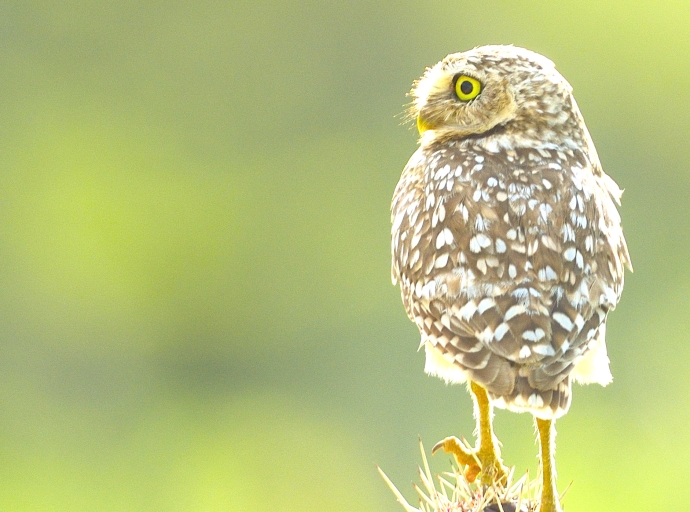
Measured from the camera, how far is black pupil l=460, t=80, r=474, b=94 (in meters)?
3.62

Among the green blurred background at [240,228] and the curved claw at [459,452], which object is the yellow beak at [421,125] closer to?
the curved claw at [459,452]

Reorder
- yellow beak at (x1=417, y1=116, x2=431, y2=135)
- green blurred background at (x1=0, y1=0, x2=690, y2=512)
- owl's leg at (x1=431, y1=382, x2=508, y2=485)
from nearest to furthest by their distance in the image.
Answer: owl's leg at (x1=431, y1=382, x2=508, y2=485) → yellow beak at (x1=417, y1=116, x2=431, y2=135) → green blurred background at (x1=0, y1=0, x2=690, y2=512)

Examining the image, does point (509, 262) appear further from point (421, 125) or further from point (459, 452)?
point (421, 125)

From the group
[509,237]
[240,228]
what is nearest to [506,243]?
[509,237]

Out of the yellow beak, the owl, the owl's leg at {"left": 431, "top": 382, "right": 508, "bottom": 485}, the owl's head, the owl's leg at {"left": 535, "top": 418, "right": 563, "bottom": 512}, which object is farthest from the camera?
the yellow beak

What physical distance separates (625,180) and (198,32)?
10.2 meters

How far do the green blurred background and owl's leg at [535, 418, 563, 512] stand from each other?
12.3 meters

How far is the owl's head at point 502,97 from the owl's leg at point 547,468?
45.8 inches

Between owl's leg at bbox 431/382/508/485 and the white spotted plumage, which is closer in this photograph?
the white spotted plumage

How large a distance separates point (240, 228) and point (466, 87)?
58.0ft

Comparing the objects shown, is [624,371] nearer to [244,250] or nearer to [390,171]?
[390,171]

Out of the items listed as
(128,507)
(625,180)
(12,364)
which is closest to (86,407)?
(12,364)

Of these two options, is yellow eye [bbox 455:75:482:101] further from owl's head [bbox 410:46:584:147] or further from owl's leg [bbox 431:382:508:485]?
owl's leg [bbox 431:382:508:485]

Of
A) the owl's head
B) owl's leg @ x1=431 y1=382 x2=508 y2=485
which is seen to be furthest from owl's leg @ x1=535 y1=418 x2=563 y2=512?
the owl's head
